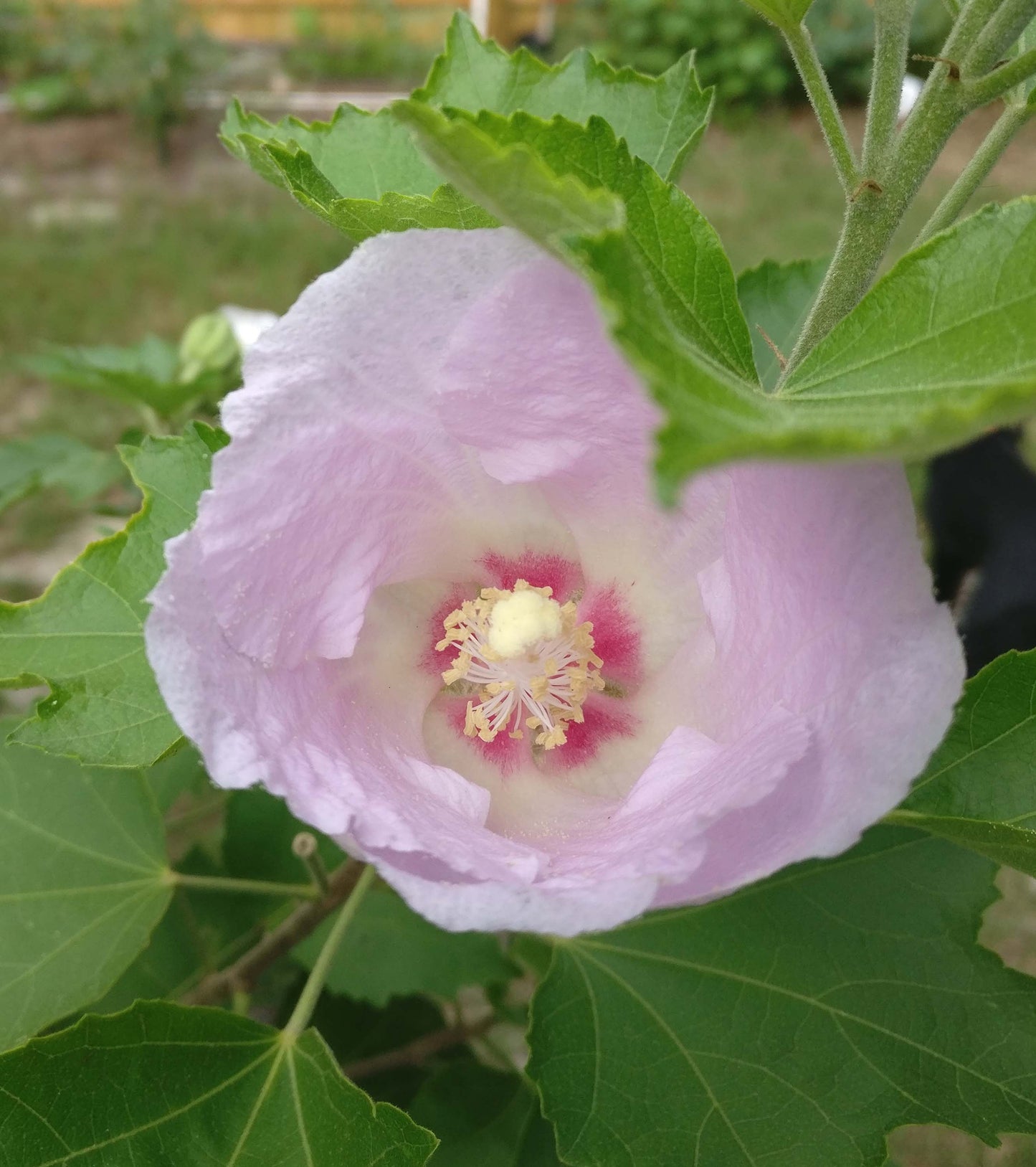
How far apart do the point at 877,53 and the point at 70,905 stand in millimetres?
1074

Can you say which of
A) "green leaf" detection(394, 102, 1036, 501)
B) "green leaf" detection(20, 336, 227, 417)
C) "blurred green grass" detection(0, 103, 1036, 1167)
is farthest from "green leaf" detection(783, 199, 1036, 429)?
"blurred green grass" detection(0, 103, 1036, 1167)

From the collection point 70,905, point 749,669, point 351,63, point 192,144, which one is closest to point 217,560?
point 749,669

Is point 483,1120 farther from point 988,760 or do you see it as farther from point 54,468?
point 54,468

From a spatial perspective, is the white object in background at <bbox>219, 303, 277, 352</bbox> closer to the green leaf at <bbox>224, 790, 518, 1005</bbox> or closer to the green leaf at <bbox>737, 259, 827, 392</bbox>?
the green leaf at <bbox>224, 790, 518, 1005</bbox>

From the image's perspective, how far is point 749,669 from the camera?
81cm

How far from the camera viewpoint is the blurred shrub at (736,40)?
6.72 meters

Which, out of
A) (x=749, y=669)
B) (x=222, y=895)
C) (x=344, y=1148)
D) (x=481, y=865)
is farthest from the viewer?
(x=222, y=895)

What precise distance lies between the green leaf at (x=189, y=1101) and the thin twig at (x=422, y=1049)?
0.45m

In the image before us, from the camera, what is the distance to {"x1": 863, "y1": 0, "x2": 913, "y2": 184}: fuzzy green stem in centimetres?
75

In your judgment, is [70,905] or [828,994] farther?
[70,905]

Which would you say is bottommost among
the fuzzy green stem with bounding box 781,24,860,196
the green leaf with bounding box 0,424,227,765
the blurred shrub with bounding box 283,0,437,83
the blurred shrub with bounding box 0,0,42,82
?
the blurred shrub with bounding box 0,0,42,82

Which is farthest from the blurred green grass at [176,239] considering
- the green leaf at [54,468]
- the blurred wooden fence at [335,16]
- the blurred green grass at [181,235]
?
the blurred wooden fence at [335,16]

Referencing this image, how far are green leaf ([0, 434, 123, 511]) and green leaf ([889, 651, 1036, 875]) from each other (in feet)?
4.80

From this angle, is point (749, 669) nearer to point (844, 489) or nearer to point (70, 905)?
point (844, 489)
